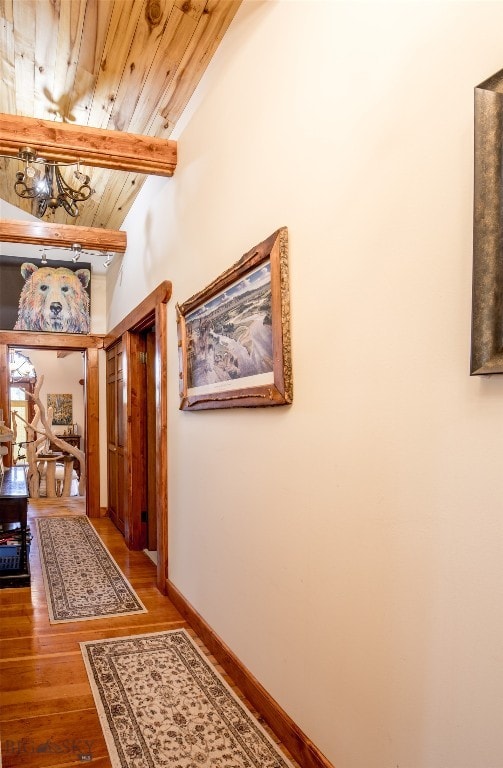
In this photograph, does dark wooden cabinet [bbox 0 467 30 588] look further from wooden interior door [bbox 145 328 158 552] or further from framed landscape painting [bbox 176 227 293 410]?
framed landscape painting [bbox 176 227 293 410]

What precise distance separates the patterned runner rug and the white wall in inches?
49.0

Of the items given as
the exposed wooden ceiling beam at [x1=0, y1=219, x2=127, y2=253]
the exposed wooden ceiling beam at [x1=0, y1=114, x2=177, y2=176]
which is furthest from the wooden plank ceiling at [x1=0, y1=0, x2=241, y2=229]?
the exposed wooden ceiling beam at [x1=0, y1=219, x2=127, y2=253]

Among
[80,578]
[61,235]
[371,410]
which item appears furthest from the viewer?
[61,235]

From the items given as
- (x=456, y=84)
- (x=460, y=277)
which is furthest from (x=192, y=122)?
(x=460, y=277)

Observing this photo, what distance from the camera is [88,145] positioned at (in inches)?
125

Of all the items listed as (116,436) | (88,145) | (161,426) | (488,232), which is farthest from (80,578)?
(488,232)

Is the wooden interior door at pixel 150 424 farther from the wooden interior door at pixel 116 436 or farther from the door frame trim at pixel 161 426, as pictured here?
Result: the door frame trim at pixel 161 426

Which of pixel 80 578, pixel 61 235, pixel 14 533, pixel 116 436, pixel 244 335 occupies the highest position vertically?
pixel 61 235

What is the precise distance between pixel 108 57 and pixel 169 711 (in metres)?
3.04

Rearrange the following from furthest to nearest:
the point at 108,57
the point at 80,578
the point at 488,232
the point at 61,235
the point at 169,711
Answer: the point at 61,235 → the point at 80,578 → the point at 108,57 → the point at 169,711 → the point at 488,232

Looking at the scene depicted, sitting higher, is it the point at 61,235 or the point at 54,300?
the point at 61,235

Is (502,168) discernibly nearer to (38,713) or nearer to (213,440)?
(213,440)

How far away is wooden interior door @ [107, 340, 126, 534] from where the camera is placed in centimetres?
547

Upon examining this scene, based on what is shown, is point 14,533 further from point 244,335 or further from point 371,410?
point 371,410
